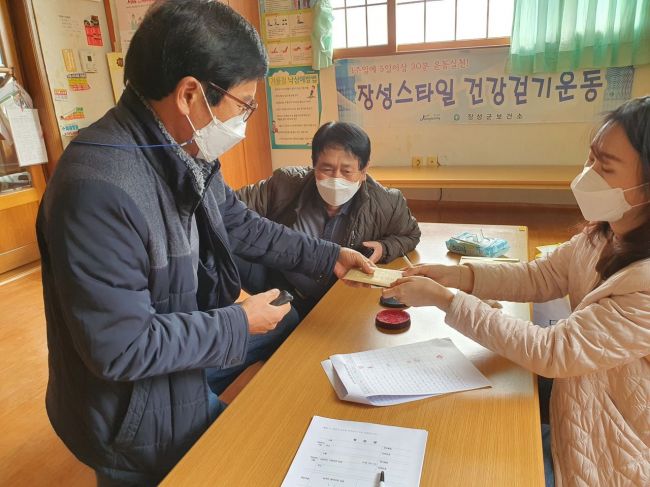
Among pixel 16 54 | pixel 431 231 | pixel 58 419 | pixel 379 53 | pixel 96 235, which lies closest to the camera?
pixel 96 235

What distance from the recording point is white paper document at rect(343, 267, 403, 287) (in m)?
1.37

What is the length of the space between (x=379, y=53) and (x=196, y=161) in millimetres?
3353

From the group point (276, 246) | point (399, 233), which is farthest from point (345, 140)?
point (276, 246)

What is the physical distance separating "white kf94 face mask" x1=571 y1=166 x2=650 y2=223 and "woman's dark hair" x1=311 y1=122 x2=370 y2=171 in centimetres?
85

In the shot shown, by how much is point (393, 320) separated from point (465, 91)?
3166mm

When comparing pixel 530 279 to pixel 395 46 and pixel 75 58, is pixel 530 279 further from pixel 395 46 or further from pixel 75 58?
pixel 75 58

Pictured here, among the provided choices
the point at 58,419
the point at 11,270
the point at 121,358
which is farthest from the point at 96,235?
the point at 11,270

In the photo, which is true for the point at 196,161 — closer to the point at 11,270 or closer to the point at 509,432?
the point at 509,432

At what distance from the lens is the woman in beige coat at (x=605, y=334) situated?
0.92 metres

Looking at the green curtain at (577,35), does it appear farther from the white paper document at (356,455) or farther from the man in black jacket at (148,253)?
the white paper document at (356,455)

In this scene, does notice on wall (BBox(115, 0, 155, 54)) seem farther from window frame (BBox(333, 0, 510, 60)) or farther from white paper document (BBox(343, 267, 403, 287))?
white paper document (BBox(343, 267, 403, 287))

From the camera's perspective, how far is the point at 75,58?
11.7ft

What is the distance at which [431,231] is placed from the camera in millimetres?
2047

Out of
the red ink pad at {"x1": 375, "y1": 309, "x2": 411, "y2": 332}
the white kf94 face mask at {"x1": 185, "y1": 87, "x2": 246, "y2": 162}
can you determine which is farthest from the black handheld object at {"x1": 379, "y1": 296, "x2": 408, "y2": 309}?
the white kf94 face mask at {"x1": 185, "y1": 87, "x2": 246, "y2": 162}
